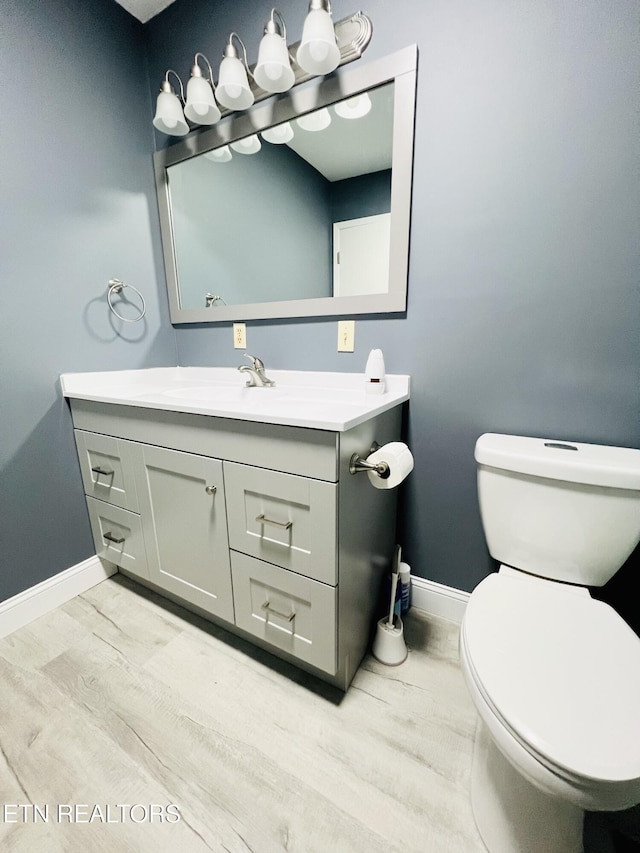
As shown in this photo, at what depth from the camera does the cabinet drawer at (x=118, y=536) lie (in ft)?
4.25

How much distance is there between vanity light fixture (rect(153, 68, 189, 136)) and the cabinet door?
1.29m

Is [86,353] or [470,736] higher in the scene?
[86,353]

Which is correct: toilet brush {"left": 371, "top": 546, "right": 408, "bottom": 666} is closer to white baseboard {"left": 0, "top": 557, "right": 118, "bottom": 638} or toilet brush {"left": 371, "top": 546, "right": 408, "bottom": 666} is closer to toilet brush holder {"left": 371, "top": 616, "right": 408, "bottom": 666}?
toilet brush holder {"left": 371, "top": 616, "right": 408, "bottom": 666}

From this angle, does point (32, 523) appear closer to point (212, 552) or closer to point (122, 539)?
point (122, 539)

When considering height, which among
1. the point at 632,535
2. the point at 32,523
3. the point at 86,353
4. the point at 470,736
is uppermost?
the point at 86,353

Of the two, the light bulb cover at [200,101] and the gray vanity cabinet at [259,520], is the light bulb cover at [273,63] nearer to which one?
the light bulb cover at [200,101]

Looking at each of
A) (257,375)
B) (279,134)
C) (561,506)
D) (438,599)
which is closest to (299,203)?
(279,134)

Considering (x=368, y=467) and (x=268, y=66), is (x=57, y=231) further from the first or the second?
(x=368, y=467)

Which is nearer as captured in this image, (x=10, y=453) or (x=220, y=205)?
(x=10, y=453)

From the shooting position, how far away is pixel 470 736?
2.94 ft

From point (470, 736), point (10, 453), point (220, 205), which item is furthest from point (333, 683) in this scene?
point (220, 205)

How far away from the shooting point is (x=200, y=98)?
1228 millimetres

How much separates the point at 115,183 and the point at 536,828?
2369 mm

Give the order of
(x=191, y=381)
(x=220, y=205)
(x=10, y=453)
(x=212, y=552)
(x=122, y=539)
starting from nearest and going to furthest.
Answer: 1. (x=212, y=552)
2. (x=10, y=453)
3. (x=122, y=539)
4. (x=220, y=205)
5. (x=191, y=381)
